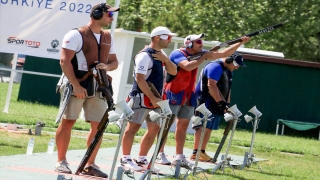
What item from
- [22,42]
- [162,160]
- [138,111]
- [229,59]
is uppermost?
[229,59]

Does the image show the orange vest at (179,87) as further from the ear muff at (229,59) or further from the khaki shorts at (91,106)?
the khaki shorts at (91,106)

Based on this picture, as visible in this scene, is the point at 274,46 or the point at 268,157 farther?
the point at 274,46

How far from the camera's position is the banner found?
1856 cm

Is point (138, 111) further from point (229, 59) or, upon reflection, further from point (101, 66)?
point (229, 59)

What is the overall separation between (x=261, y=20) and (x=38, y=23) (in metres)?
17.2

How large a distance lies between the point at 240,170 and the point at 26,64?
50.8 feet

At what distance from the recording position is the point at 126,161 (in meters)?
10.9

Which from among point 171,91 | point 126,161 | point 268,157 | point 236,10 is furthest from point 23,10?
point 236,10

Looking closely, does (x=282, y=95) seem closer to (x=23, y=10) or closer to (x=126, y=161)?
(x=23, y=10)

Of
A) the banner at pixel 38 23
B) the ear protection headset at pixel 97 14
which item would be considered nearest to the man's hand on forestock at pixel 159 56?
the ear protection headset at pixel 97 14

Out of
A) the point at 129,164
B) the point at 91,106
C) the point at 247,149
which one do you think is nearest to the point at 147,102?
the point at 129,164

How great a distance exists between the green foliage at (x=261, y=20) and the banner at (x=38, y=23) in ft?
47.9

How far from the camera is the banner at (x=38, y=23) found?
1856cm

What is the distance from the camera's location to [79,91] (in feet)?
32.1
